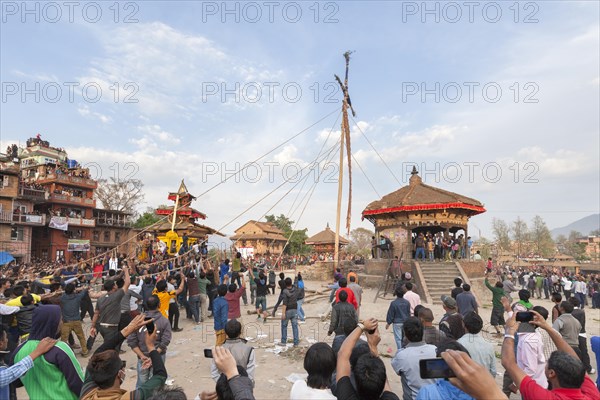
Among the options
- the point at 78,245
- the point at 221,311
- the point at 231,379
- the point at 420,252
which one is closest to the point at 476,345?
the point at 231,379

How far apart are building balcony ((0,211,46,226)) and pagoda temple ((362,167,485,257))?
29.7 meters

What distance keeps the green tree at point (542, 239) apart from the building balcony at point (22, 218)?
3012 inches

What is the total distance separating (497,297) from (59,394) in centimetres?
1028

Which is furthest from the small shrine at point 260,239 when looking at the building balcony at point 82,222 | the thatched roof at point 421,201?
the thatched roof at point 421,201

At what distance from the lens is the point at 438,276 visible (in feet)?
56.6

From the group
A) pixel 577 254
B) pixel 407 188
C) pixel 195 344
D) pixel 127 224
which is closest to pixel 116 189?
pixel 127 224

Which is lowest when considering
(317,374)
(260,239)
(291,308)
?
(291,308)

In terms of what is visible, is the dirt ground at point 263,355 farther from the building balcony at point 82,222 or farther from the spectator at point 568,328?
the building balcony at point 82,222

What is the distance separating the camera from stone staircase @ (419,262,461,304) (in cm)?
1602

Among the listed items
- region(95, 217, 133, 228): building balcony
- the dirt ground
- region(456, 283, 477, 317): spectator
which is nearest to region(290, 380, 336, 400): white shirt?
the dirt ground

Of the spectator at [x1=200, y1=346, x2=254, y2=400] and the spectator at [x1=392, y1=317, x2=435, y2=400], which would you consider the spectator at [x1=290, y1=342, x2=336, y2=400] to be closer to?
the spectator at [x1=200, y1=346, x2=254, y2=400]

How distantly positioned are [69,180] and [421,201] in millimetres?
36261

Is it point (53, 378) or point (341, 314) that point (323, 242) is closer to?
point (341, 314)

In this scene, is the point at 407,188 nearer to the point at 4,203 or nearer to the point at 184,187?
the point at 184,187
